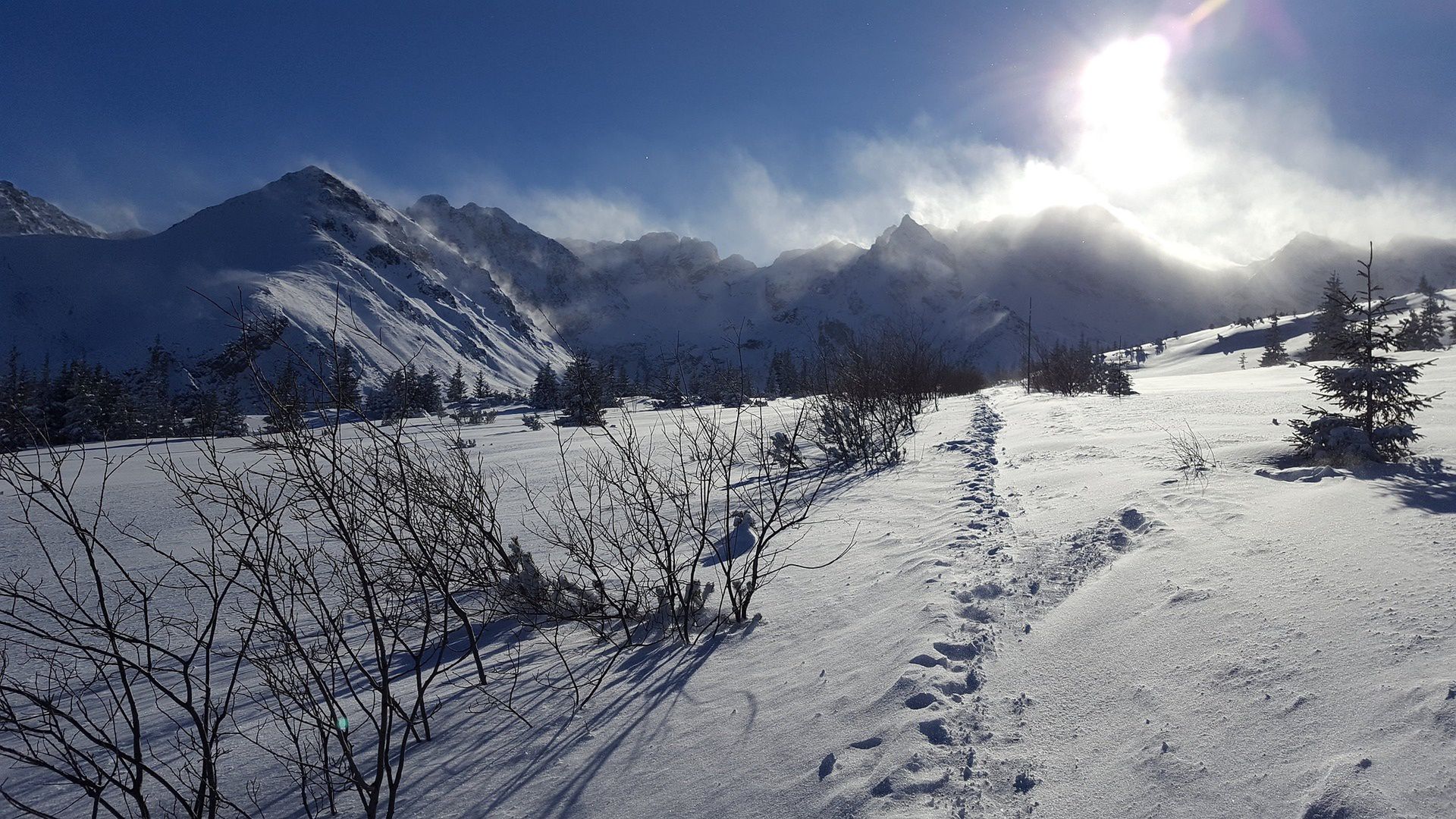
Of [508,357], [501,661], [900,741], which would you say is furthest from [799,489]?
[508,357]

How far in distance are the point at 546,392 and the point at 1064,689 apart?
119ft

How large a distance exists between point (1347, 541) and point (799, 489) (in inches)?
200

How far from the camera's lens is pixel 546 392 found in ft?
119

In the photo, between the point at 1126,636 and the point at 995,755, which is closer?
the point at 995,755

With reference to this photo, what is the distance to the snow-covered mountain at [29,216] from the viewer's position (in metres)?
136

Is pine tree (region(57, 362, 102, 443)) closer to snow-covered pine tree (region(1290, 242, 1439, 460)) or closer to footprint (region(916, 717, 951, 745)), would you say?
footprint (region(916, 717, 951, 745))

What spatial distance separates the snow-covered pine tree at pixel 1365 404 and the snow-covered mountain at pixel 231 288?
68515 millimetres

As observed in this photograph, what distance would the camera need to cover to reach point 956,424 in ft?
42.0

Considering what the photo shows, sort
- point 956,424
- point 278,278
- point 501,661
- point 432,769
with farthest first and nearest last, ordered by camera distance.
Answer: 1. point 278,278
2. point 956,424
3. point 501,661
4. point 432,769

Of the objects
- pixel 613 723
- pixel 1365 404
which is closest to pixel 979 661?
pixel 613 723

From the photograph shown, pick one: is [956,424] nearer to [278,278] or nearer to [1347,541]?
[1347,541]

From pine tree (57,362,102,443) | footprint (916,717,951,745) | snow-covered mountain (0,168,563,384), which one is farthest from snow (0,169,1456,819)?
snow-covered mountain (0,168,563,384)

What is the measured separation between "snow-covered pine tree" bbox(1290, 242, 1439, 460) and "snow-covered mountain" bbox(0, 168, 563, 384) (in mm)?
68515

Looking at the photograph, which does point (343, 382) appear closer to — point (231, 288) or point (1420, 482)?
point (1420, 482)
